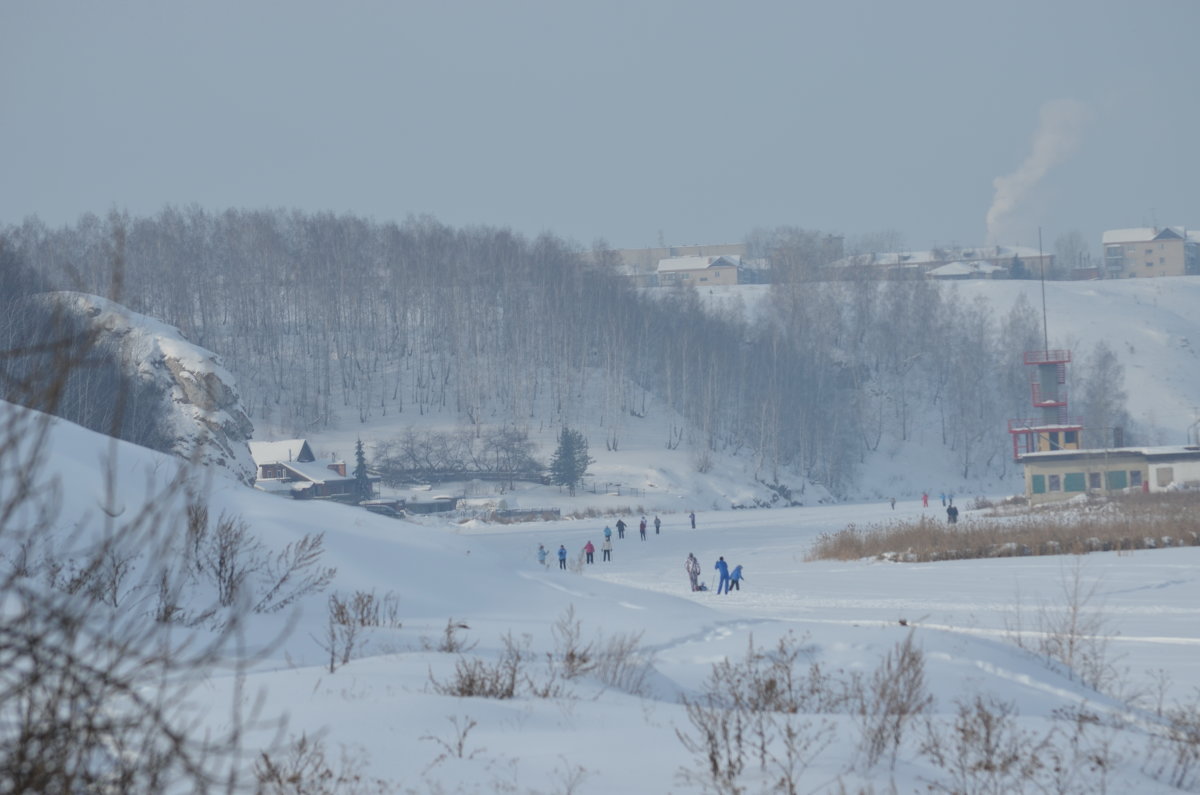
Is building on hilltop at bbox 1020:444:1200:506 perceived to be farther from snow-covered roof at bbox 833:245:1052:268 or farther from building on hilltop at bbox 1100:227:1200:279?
building on hilltop at bbox 1100:227:1200:279

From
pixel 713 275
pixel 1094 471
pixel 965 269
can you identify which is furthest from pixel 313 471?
pixel 965 269

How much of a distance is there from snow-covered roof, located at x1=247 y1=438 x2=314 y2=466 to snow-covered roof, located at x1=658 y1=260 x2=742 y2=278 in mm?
98156

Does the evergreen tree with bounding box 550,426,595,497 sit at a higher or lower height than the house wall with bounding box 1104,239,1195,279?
lower

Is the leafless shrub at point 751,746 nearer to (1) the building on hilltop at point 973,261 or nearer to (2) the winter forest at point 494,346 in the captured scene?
(2) the winter forest at point 494,346

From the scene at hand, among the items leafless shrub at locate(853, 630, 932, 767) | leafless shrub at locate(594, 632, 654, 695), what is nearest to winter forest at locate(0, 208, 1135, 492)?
leafless shrub at locate(594, 632, 654, 695)

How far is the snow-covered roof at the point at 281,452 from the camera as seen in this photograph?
68.1 m

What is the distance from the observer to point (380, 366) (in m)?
85.1

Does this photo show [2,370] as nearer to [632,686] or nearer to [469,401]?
[632,686]

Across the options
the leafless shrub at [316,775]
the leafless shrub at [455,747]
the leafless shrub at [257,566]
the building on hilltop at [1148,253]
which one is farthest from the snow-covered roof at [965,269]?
the leafless shrub at [316,775]

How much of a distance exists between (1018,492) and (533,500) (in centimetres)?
3350

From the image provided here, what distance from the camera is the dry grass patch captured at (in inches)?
1267

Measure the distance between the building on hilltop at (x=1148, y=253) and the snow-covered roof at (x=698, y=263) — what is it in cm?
4931

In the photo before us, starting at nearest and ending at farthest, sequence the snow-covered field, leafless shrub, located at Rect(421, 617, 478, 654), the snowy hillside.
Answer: the snow-covered field < leafless shrub, located at Rect(421, 617, 478, 654) < the snowy hillside

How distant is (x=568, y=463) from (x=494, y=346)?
16186 mm
